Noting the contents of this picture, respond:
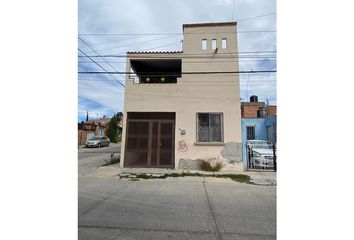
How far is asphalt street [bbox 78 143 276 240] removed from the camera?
3205mm

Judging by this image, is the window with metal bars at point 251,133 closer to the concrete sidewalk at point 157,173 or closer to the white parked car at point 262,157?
the white parked car at point 262,157

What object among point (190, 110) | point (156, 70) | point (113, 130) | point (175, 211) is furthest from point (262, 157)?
point (113, 130)

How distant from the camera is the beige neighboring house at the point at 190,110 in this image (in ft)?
30.4

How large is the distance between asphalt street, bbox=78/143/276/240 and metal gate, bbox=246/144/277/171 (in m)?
3.07

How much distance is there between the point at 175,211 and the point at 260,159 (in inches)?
263

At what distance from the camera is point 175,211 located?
13.7ft

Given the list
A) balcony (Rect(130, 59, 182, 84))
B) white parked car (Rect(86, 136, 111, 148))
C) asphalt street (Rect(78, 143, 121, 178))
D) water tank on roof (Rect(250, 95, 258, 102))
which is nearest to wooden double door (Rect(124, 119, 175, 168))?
asphalt street (Rect(78, 143, 121, 178))

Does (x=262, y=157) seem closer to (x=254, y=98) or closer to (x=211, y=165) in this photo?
(x=211, y=165)
